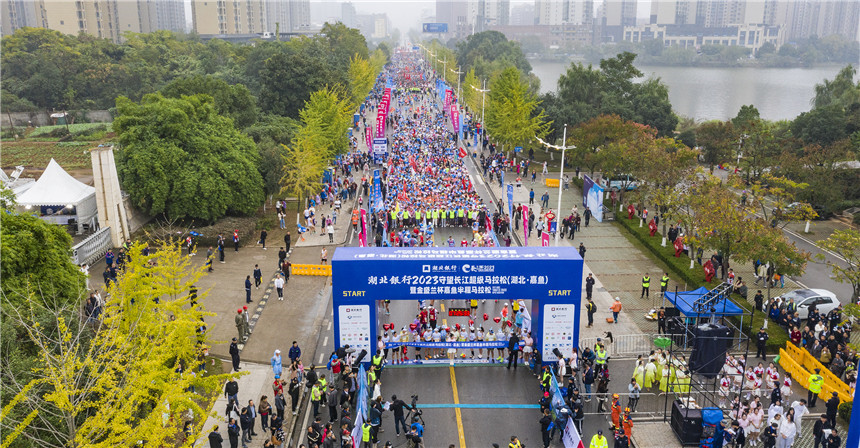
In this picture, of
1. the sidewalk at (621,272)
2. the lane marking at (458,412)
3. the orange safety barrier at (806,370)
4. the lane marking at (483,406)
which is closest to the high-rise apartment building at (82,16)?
the sidewalk at (621,272)

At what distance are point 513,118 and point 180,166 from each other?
2982 centimetres

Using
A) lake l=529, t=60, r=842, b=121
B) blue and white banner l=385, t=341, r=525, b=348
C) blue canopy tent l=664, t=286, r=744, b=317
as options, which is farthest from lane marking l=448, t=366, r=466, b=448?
lake l=529, t=60, r=842, b=121

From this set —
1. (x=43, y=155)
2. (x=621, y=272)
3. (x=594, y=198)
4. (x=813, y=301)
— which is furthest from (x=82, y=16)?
(x=813, y=301)

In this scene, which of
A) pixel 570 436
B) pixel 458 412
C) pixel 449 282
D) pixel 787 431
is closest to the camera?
pixel 787 431

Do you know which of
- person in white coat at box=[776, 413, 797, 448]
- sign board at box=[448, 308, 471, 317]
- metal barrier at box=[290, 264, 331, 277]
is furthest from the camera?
metal barrier at box=[290, 264, 331, 277]

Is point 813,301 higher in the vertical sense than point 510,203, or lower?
lower

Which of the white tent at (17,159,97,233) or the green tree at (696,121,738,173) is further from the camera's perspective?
the green tree at (696,121,738,173)

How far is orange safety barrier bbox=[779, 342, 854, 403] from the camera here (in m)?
18.3

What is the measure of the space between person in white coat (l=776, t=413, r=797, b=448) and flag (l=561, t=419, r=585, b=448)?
16.5ft

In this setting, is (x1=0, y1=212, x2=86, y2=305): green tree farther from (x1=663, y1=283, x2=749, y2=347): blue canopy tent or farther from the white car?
the white car

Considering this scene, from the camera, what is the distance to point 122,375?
1487 centimetres

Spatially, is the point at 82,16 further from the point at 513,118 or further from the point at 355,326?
the point at 355,326

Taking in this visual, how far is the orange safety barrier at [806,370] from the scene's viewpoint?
18281 mm

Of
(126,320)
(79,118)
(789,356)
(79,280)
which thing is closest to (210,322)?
(79,280)
